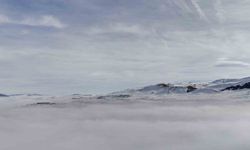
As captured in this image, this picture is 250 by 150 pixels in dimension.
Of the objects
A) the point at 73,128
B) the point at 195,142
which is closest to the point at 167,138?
the point at 195,142

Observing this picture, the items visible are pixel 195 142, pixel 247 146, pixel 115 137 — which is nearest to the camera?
pixel 247 146

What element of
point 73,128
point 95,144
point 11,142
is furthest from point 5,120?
point 95,144

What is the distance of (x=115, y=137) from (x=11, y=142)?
2214 cm

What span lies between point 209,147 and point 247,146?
6.21 m

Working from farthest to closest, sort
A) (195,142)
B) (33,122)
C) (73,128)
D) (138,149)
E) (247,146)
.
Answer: (33,122), (73,128), (195,142), (138,149), (247,146)

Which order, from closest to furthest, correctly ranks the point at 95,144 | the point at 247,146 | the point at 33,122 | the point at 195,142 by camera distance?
the point at 247,146 → the point at 195,142 → the point at 95,144 → the point at 33,122

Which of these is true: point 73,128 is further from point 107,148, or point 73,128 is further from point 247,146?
point 247,146

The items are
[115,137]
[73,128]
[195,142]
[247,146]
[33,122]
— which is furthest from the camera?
[33,122]

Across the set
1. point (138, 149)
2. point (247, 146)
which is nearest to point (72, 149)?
point (138, 149)

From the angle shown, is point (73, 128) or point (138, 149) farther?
point (73, 128)

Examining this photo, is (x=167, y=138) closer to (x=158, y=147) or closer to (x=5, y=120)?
(x=158, y=147)

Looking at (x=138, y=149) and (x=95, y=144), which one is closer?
(x=138, y=149)

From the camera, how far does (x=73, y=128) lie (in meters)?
129

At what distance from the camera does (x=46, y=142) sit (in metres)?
92.1
